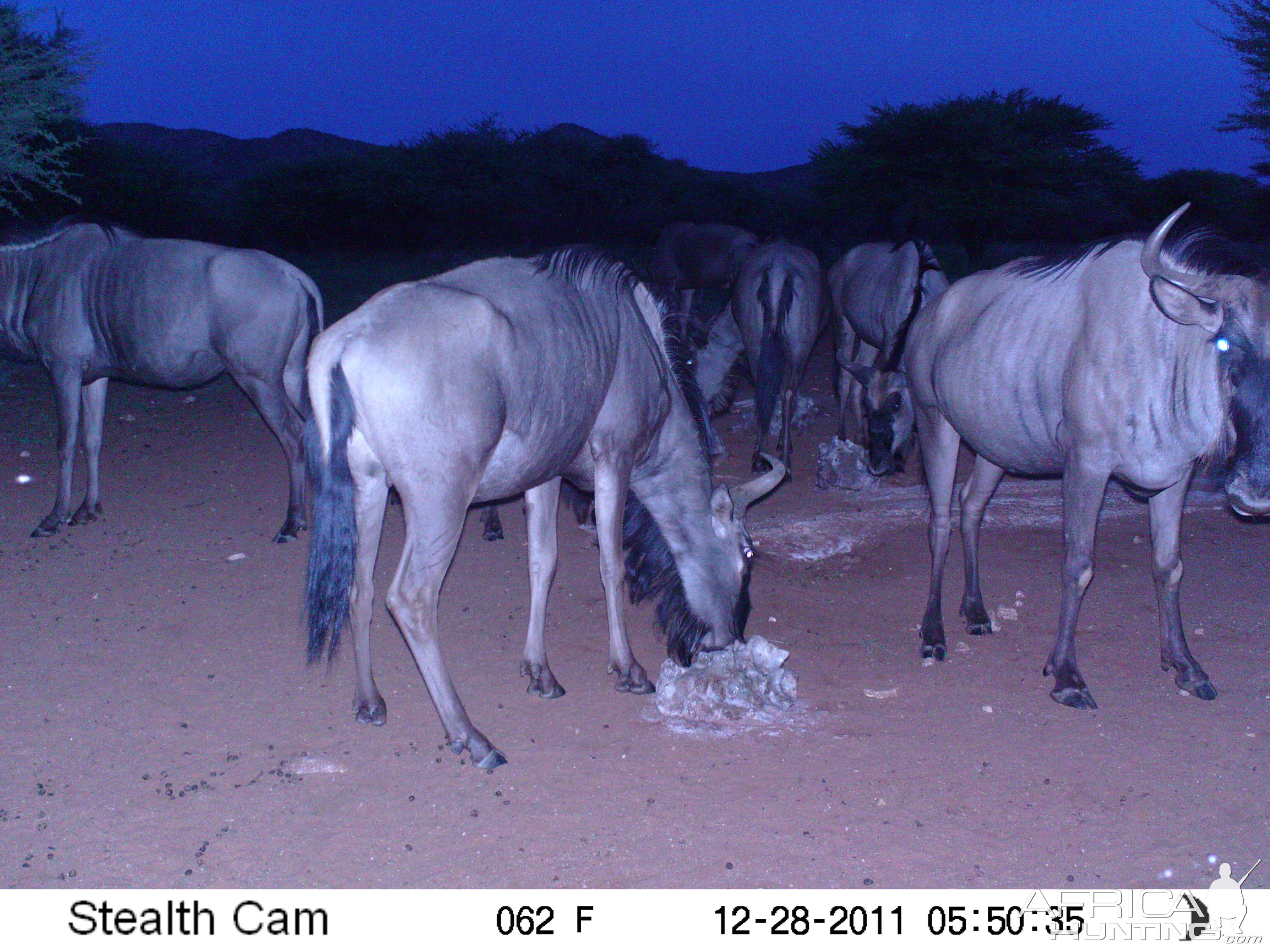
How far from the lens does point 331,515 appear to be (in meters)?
3.68

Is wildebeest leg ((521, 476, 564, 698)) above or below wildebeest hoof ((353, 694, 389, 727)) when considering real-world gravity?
above

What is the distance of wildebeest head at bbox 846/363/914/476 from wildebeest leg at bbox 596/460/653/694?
11.5ft

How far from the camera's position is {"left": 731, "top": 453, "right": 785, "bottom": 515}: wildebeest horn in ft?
15.5

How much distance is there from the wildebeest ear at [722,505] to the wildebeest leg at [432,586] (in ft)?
4.21

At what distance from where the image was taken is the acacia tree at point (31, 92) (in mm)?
7891

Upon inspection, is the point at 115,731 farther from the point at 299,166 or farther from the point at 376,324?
the point at 299,166

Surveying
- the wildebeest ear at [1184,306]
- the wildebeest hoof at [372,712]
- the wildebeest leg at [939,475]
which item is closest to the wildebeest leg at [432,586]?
the wildebeest hoof at [372,712]

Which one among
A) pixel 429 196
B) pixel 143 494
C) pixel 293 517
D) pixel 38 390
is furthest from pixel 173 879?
pixel 429 196

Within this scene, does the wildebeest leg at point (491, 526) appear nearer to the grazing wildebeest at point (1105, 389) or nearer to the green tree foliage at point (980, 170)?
the grazing wildebeest at point (1105, 389)

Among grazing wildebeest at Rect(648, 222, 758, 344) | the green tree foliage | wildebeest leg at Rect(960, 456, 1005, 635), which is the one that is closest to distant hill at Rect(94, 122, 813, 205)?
the green tree foliage

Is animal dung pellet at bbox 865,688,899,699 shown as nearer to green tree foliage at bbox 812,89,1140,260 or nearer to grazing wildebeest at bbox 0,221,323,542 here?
grazing wildebeest at bbox 0,221,323,542

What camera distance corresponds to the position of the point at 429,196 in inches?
1087

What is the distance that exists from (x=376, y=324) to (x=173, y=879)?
1891mm
